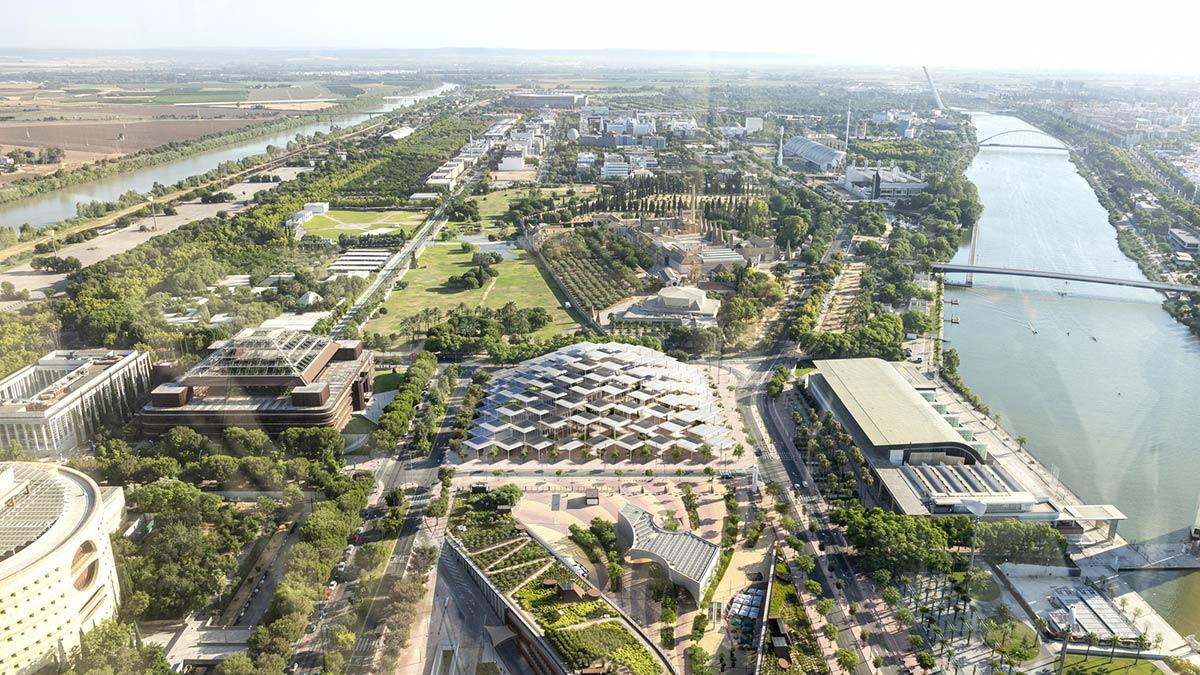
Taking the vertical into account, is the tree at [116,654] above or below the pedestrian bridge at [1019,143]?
below

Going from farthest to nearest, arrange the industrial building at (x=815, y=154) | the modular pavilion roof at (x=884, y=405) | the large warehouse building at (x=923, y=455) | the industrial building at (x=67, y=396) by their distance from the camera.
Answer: the industrial building at (x=815, y=154), the industrial building at (x=67, y=396), the modular pavilion roof at (x=884, y=405), the large warehouse building at (x=923, y=455)

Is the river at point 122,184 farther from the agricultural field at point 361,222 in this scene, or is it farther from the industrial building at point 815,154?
the industrial building at point 815,154

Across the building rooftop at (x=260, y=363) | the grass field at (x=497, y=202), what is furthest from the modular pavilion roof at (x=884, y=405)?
the grass field at (x=497, y=202)

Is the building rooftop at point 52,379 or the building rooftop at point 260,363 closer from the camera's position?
the building rooftop at point 52,379

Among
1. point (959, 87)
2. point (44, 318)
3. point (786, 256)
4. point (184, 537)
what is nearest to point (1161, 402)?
point (786, 256)

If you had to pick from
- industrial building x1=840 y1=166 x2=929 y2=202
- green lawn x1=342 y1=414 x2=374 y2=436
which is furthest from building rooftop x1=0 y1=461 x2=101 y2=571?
industrial building x1=840 y1=166 x2=929 y2=202

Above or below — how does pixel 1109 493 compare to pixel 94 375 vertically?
below

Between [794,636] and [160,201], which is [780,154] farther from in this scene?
[794,636]

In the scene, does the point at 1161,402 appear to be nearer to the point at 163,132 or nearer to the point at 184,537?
the point at 184,537
